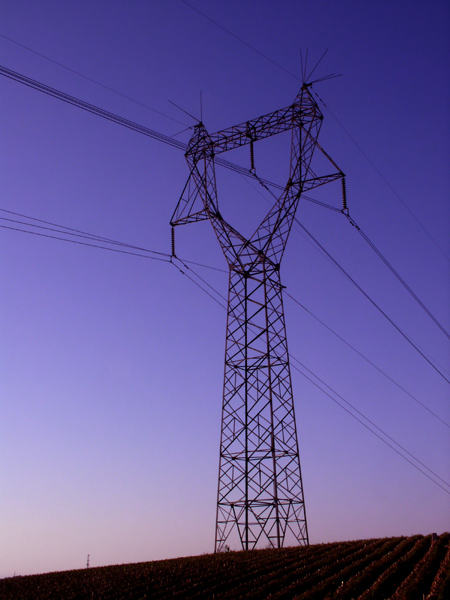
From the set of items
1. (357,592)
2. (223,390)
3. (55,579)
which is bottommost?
(357,592)

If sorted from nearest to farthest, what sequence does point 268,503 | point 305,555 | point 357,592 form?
point 357,592
point 305,555
point 268,503

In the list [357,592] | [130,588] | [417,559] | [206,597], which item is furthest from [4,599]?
[417,559]

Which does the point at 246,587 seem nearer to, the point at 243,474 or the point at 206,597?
the point at 206,597

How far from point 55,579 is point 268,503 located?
36.2 feet

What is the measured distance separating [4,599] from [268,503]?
49.0 feet

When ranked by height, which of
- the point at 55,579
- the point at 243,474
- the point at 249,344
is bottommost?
the point at 55,579

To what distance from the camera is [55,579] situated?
2486cm

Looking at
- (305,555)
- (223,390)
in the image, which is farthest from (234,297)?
(305,555)

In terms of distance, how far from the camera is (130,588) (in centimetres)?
2127

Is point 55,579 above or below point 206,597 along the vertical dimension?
above

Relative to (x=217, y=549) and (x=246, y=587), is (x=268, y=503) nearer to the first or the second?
(x=217, y=549)

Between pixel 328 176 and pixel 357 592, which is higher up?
pixel 328 176

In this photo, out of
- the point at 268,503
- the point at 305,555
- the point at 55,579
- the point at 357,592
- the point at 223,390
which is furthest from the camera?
the point at 223,390

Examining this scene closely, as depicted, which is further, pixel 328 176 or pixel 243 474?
pixel 328 176
